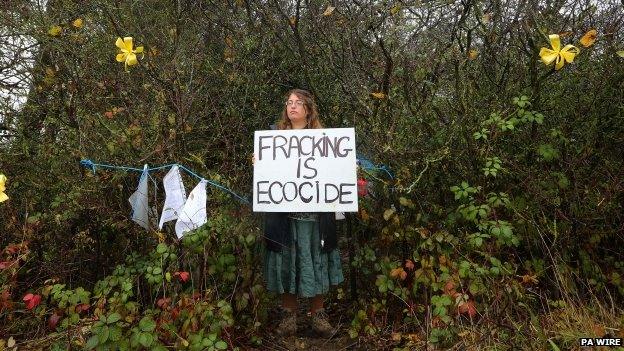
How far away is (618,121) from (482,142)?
0.89 metres

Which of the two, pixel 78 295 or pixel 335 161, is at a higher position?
pixel 335 161

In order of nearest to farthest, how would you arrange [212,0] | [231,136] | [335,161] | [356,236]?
[335,161]
[356,236]
[231,136]
[212,0]

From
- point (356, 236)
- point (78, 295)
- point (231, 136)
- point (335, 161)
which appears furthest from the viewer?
point (231, 136)

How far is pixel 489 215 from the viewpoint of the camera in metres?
2.73

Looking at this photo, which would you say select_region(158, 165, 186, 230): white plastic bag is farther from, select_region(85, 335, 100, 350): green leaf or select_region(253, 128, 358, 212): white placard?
select_region(85, 335, 100, 350): green leaf

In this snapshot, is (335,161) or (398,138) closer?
(335,161)

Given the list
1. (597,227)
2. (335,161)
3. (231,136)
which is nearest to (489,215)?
(597,227)

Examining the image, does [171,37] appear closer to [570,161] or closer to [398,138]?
[398,138]

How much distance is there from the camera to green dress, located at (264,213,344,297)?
2.69 m

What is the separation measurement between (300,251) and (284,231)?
6.0 inches

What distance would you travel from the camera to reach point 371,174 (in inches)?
109

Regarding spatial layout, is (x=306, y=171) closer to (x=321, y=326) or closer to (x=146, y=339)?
(x=321, y=326)

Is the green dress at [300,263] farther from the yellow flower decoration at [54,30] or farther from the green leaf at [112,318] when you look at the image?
the yellow flower decoration at [54,30]

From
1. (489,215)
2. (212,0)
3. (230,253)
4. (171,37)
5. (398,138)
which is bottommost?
(230,253)
